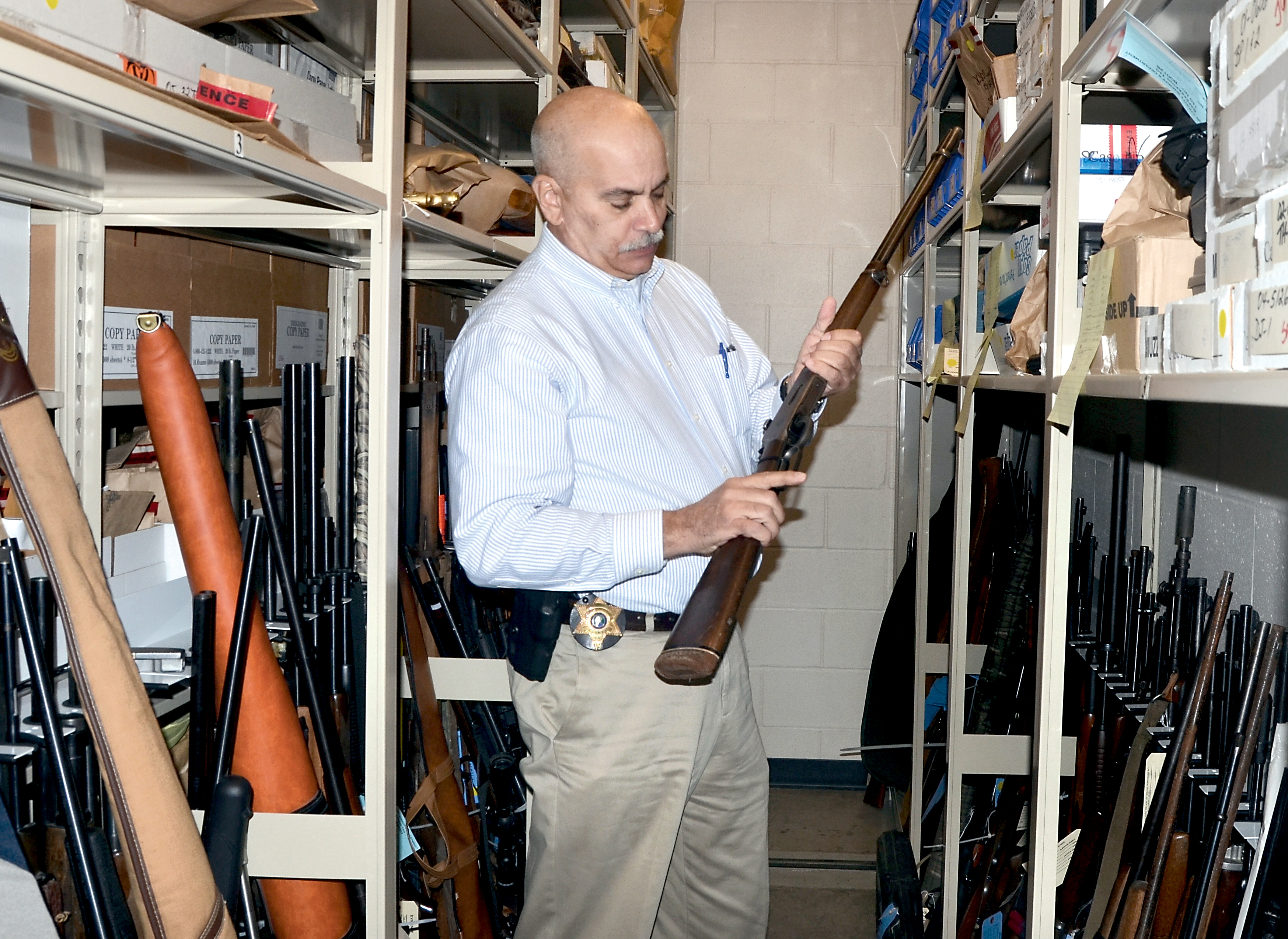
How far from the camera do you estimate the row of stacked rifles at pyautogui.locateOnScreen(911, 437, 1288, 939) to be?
115 cm

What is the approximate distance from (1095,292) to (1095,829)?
92 cm

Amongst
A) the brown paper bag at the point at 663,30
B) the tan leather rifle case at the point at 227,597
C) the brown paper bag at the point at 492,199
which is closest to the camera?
the tan leather rifle case at the point at 227,597

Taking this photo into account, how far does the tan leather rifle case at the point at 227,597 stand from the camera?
4.53ft

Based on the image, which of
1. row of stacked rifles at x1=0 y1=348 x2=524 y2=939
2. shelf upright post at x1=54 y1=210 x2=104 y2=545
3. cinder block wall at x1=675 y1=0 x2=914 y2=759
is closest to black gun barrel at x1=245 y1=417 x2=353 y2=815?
row of stacked rifles at x1=0 y1=348 x2=524 y2=939

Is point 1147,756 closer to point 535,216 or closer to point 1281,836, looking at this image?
point 1281,836

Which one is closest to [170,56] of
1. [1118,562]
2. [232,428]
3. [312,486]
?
[232,428]

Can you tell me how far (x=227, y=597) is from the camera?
4.72 feet

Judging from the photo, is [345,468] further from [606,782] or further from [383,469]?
[606,782]

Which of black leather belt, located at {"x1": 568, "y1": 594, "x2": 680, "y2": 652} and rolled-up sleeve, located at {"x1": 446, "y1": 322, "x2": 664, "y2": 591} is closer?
rolled-up sleeve, located at {"x1": 446, "y1": 322, "x2": 664, "y2": 591}

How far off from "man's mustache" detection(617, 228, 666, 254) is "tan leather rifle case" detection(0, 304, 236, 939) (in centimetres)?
100

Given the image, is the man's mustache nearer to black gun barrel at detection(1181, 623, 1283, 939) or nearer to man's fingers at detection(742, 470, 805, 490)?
man's fingers at detection(742, 470, 805, 490)

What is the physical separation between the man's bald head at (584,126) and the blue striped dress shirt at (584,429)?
13cm

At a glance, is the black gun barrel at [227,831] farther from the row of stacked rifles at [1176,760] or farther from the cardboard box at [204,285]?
the row of stacked rifles at [1176,760]

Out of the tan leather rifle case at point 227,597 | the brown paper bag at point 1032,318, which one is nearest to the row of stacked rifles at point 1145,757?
the brown paper bag at point 1032,318
